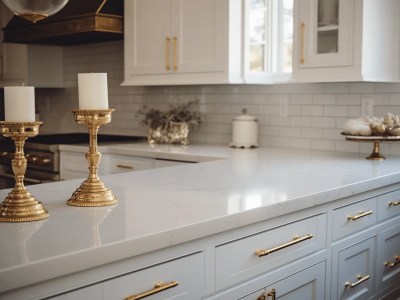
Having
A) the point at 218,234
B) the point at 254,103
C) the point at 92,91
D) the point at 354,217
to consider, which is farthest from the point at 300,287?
the point at 254,103

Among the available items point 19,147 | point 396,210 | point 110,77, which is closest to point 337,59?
point 396,210

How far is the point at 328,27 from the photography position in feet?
9.85

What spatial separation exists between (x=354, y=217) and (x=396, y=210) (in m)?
0.44

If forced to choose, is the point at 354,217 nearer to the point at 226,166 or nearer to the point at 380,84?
the point at 226,166

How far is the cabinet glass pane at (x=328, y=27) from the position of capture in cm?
298

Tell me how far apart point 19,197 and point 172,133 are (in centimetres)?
237

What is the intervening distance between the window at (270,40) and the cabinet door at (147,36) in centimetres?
56

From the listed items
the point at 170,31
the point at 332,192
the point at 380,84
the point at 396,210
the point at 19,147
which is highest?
the point at 170,31

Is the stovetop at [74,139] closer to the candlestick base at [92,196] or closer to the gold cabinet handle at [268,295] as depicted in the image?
the candlestick base at [92,196]

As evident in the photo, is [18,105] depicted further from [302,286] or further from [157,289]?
[302,286]

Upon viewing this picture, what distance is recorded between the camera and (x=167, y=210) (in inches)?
65.1

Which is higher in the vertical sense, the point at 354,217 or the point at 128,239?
the point at 128,239

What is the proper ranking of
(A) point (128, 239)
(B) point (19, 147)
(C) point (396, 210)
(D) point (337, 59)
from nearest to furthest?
(A) point (128, 239)
(B) point (19, 147)
(C) point (396, 210)
(D) point (337, 59)

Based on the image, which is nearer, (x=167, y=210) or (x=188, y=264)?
(x=188, y=264)
